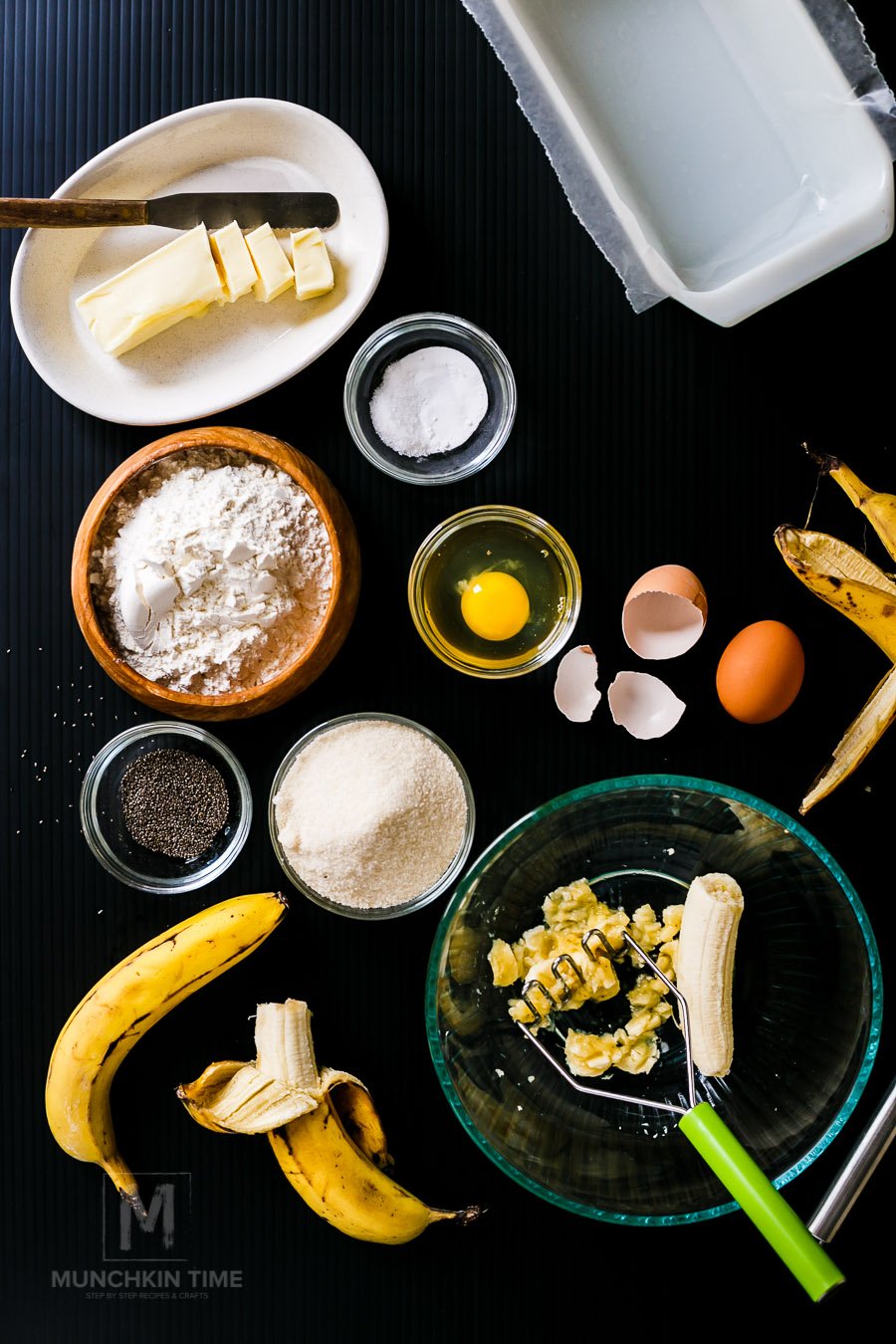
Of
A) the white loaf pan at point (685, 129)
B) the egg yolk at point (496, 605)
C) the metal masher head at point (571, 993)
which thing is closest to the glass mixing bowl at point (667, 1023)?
the metal masher head at point (571, 993)

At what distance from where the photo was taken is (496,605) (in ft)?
3.80

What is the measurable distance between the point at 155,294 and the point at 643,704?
0.73 metres

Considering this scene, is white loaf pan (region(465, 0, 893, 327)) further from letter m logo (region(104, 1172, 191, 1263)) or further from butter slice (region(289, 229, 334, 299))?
letter m logo (region(104, 1172, 191, 1263))

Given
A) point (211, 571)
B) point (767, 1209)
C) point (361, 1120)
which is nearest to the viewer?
point (767, 1209)

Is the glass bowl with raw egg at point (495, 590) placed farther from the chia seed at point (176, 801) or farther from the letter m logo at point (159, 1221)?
the letter m logo at point (159, 1221)

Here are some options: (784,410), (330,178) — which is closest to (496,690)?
(784,410)

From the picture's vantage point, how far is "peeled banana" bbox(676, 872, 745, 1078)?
41.6 inches

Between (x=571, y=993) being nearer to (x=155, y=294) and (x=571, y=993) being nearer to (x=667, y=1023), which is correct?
(x=667, y=1023)

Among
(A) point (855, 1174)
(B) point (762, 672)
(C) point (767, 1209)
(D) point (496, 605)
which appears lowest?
(A) point (855, 1174)

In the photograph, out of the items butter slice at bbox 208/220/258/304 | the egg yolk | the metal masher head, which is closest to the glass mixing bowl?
the metal masher head

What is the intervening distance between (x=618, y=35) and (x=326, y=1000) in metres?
1.18

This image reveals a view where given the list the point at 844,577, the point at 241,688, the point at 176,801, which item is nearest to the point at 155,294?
the point at 241,688

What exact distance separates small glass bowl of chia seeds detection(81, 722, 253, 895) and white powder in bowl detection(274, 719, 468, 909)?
0.08 meters

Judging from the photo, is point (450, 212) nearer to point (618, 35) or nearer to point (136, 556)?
point (618, 35)
